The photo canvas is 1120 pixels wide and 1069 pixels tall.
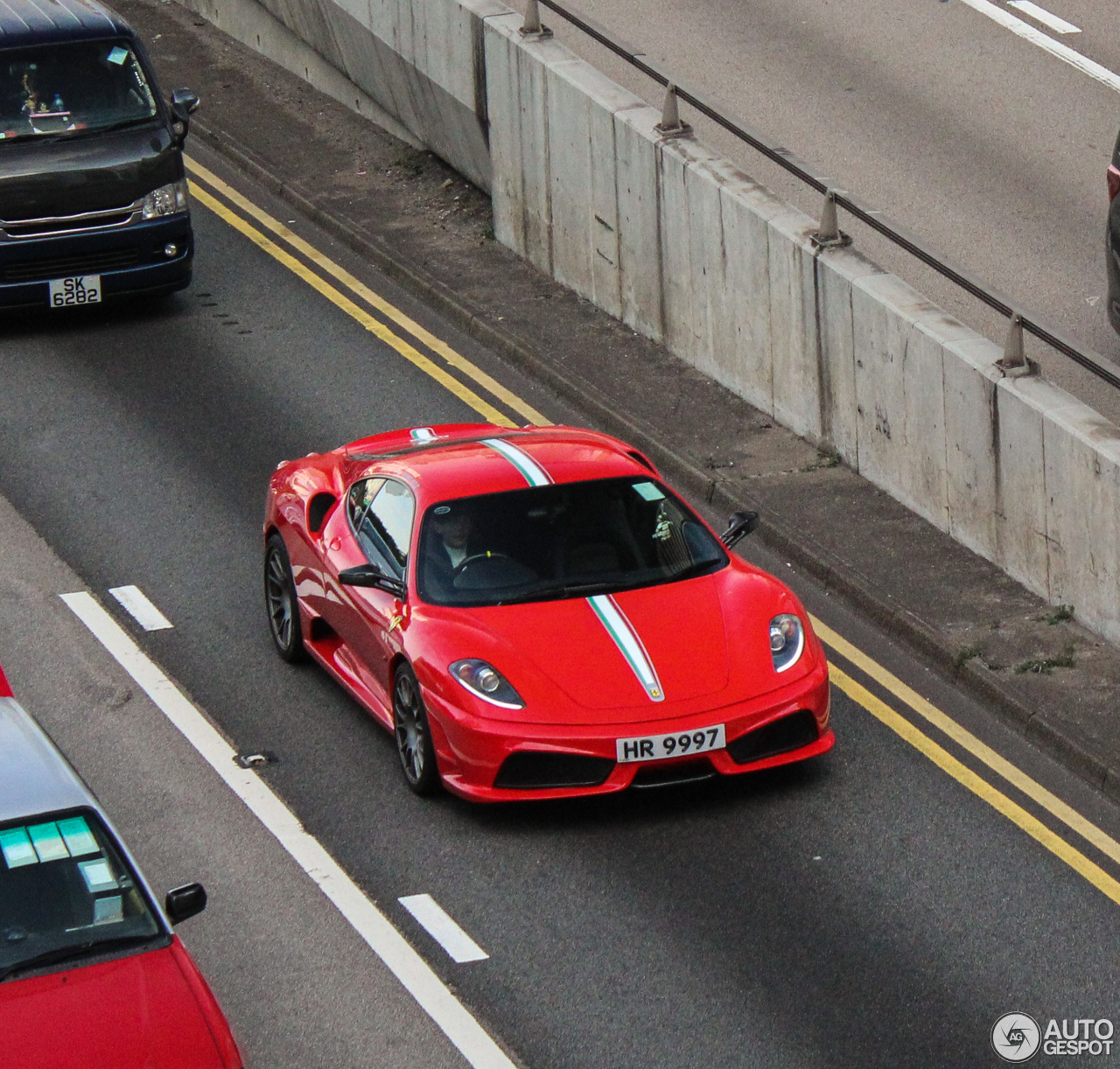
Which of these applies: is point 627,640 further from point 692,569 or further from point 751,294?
point 751,294

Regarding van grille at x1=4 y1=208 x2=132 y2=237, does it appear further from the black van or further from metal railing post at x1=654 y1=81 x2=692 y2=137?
metal railing post at x1=654 y1=81 x2=692 y2=137

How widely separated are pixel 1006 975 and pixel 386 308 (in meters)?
10.0

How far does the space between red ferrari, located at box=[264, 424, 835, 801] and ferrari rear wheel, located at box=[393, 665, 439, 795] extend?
13mm

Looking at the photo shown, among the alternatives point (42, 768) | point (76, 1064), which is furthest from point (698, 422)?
point (76, 1064)

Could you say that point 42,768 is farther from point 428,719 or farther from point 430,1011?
point 428,719

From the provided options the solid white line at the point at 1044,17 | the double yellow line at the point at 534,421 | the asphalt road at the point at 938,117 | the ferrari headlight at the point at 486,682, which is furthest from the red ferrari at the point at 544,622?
the solid white line at the point at 1044,17

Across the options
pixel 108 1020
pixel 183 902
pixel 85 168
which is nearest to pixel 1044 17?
pixel 85 168

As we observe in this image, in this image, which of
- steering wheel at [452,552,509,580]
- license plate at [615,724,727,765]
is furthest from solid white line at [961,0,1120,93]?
license plate at [615,724,727,765]

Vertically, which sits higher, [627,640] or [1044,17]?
[1044,17]

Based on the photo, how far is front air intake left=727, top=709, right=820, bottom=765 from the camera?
9.81 m

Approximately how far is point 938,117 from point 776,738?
10.2 meters

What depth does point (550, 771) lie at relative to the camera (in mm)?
9703

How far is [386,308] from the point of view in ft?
57.2

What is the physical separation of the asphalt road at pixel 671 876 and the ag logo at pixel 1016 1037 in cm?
6
